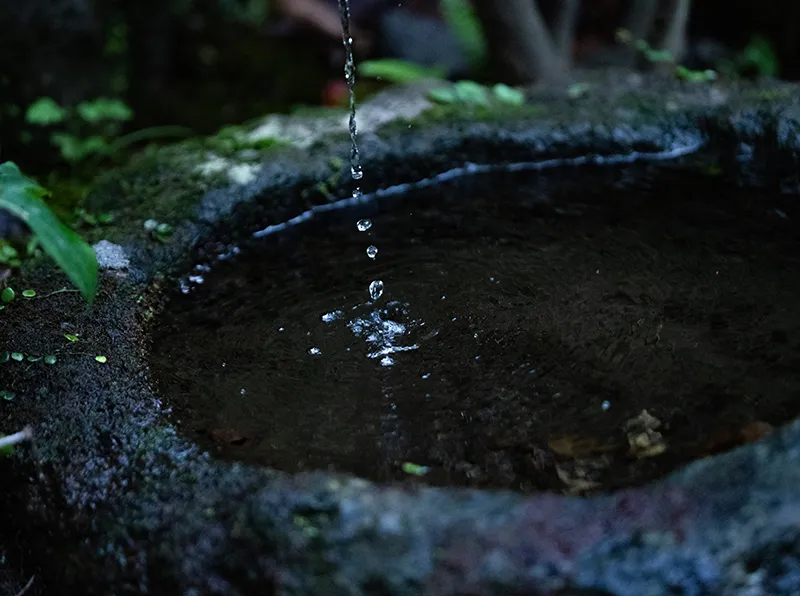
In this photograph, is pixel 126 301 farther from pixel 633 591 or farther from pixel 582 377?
pixel 633 591

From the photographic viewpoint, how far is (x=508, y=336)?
94.0 inches

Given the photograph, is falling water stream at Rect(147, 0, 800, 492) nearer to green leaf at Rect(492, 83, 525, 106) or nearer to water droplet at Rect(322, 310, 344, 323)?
water droplet at Rect(322, 310, 344, 323)

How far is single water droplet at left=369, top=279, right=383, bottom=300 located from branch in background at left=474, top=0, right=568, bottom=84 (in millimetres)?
2172

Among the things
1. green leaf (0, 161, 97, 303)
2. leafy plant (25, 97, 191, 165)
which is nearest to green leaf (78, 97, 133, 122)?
leafy plant (25, 97, 191, 165)

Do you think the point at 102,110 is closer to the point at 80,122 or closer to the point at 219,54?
the point at 80,122

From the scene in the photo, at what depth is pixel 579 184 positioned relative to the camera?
3.26m

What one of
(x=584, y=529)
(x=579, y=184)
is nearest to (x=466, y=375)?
(x=584, y=529)

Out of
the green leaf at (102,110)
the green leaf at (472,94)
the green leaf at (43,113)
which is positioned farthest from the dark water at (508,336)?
the green leaf at (102,110)

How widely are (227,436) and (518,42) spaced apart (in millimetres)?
3237

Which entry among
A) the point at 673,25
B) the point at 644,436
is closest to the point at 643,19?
the point at 673,25

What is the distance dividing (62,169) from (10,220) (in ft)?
5.40

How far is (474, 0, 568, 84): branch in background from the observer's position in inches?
175

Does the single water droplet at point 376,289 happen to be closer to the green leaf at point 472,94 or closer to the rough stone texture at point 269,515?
the rough stone texture at point 269,515

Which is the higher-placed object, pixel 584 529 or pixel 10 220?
pixel 584 529
